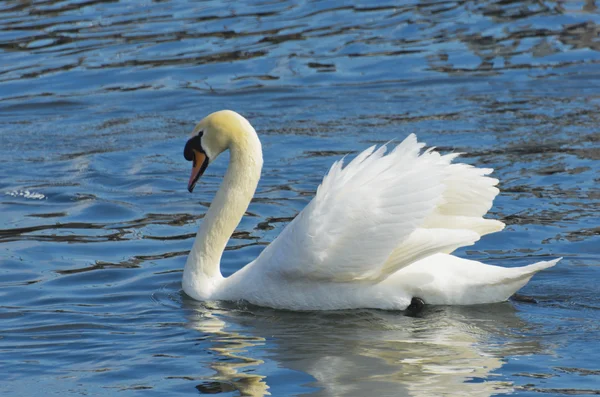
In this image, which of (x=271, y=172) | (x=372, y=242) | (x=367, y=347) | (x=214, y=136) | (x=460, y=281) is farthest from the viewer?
(x=271, y=172)

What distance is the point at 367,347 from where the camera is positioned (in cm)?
755

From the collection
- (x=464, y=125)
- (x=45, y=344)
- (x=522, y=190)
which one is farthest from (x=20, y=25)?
(x=45, y=344)

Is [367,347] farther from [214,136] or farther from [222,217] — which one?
[214,136]

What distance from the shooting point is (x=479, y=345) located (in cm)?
751

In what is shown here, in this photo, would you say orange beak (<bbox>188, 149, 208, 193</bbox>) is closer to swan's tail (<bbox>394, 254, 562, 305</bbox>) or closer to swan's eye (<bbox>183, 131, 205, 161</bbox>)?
swan's eye (<bbox>183, 131, 205, 161</bbox>)

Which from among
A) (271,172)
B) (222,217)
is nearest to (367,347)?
(222,217)

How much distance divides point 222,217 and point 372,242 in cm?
146

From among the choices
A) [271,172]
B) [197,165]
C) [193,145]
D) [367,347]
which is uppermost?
[193,145]

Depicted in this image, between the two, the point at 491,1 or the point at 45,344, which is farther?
the point at 491,1

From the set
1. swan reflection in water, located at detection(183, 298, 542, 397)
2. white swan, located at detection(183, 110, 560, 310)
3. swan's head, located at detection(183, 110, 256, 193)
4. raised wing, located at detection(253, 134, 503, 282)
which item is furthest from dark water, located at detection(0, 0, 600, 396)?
swan's head, located at detection(183, 110, 256, 193)

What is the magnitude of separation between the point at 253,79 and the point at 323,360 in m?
8.82

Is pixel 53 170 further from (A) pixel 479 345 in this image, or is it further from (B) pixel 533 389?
(B) pixel 533 389

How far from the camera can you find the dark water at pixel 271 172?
7.27 m

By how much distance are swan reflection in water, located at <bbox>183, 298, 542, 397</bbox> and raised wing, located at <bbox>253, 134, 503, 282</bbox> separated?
36cm
